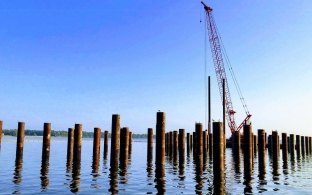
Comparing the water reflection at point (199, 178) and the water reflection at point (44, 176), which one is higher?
the water reflection at point (199, 178)

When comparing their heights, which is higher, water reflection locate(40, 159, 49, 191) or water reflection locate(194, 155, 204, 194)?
water reflection locate(194, 155, 204, 194)

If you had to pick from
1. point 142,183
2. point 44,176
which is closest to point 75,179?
point 44,176

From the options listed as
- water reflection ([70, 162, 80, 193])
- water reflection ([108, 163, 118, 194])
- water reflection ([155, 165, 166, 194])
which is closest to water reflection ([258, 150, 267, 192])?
water reflection ([155, 165, 166, 194])

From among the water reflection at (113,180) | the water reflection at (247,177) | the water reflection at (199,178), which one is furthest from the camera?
the water reflection at (247,177)

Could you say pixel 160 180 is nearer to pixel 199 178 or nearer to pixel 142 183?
pixel 142 183

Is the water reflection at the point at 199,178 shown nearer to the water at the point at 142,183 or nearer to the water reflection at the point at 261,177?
the water at the point at 142,183

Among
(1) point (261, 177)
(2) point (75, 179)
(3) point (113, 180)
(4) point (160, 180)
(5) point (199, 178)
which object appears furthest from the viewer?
(1) point (261, 177)

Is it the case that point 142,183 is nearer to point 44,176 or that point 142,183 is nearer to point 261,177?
point 44,176

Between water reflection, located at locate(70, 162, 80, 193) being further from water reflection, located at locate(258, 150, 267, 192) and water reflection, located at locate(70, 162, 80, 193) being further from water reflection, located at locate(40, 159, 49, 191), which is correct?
water reflection, located at locate(258, 150, 267, 192)

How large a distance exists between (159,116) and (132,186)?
5.12 m

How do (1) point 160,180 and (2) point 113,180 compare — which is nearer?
(2) point 113,180

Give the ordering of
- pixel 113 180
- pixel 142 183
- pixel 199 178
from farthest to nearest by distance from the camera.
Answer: pixel 199 178 → pixel 113 180 → pixel 142 183

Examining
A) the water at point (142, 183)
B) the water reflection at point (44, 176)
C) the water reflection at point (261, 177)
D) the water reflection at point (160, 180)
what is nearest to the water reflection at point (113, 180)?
the water at point (142, 183)

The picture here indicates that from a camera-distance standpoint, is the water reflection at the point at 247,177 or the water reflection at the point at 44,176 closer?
the water reflection at the point at 247,177
